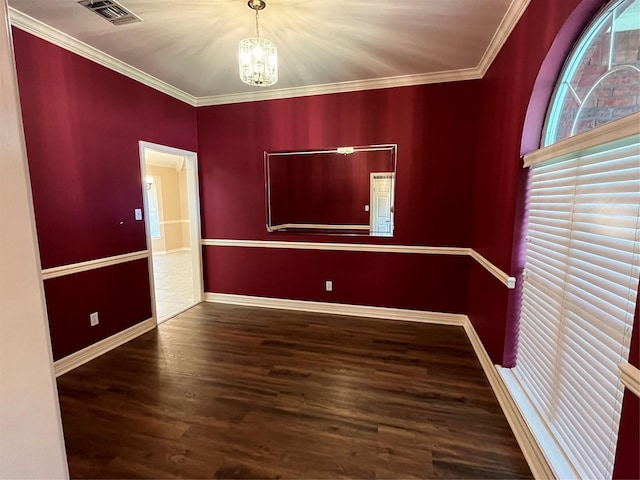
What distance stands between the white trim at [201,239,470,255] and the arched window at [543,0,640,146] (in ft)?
5.75

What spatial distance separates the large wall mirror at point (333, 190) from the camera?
3561mm

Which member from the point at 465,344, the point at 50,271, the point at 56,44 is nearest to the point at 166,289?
the point at 50,271

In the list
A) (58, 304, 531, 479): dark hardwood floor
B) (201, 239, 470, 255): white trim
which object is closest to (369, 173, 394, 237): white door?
(201, 239, 470, 255): white trim

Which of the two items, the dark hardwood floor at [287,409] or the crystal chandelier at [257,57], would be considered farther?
the crystal chandelier at [257,57]

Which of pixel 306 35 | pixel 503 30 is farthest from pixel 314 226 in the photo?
pixel 503 30

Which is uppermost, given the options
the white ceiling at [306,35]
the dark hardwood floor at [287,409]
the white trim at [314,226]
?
the white ceiling at [306,35]

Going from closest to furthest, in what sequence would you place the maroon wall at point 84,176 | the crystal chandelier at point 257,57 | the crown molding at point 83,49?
the crystal chandelier at point 257,57
the crown molding at point 83,49
the maroon wall at point 84,176

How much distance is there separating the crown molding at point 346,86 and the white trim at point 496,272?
5.71 ft

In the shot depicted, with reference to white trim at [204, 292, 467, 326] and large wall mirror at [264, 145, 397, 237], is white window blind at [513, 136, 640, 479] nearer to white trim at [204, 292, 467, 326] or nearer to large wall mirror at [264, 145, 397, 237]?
white trim at [204, 292, 467, 326]

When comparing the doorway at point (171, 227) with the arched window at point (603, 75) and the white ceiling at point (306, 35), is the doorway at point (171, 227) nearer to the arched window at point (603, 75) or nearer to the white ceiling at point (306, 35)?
the white ceiling at point (306, 35)

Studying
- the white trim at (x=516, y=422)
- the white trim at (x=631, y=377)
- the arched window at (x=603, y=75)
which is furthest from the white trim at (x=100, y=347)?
the arched window at (x=603, y=75)

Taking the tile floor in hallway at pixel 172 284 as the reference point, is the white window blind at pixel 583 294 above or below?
above

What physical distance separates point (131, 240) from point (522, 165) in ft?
11.1

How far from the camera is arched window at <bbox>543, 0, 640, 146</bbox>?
1243 mm
